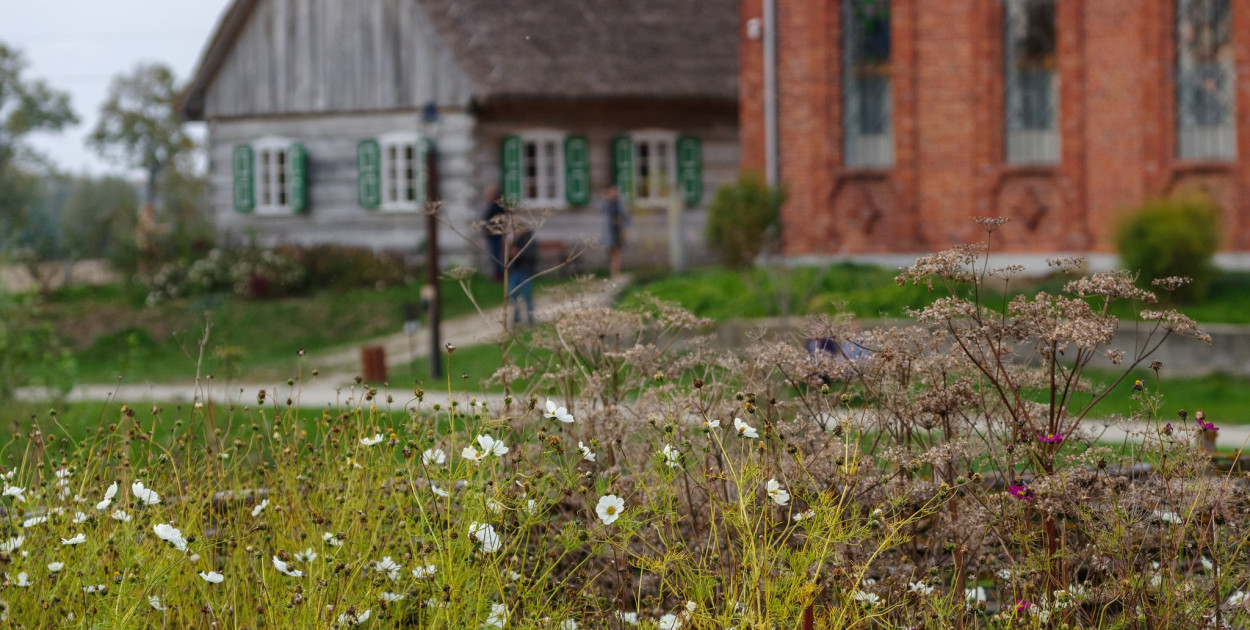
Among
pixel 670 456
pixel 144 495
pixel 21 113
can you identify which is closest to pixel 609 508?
pixel 670 456

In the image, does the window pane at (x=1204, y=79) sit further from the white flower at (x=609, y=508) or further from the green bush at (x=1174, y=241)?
the white flower at (x=609, y=508)

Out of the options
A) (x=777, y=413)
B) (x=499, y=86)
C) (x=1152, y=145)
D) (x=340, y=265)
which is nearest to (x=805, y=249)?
(x=1152, y=145)

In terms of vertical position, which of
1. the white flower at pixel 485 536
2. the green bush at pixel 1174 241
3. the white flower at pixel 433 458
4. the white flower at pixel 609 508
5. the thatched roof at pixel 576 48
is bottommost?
the white flower at pixel 485 536

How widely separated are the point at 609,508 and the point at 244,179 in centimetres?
2465

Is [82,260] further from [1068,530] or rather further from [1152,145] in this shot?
[1068,530]

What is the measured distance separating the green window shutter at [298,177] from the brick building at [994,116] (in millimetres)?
10257

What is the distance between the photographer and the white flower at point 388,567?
4.05 meters

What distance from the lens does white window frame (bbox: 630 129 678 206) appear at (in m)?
26.7

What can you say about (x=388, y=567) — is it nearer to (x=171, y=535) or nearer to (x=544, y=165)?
(x=171, y=535)

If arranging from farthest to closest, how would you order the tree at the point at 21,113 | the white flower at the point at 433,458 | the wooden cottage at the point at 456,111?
the tree at the point at 21,113, the wooden cottage at the point at 456,111, the white flower at the point at 433,458

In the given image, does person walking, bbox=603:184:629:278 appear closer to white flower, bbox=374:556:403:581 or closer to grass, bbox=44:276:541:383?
grass, bbox=44:276:541:383

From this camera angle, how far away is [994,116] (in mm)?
18344

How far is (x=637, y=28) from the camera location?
2680 centimetres

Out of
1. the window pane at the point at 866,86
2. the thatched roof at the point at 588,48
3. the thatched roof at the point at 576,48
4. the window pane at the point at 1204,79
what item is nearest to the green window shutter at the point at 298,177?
the thatched roof at the point at 576,48
